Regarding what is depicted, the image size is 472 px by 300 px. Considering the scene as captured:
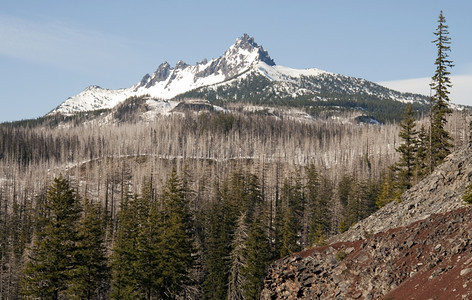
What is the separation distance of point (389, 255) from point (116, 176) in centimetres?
13672

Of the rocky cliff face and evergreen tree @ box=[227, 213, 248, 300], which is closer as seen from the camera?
the rocky cliff face

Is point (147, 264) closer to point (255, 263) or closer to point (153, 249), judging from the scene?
point (153, 249)

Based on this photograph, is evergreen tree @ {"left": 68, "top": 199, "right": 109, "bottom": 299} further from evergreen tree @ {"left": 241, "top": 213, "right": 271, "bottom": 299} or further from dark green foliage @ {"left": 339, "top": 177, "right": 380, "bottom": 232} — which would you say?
dark green foliage @ {"left": 339, "top": 177, "right": 380, "bottom": 232}

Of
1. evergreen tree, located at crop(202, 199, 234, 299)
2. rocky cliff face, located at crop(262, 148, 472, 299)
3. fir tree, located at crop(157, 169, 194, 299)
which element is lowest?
evergreen tree, located at crop(202, 199, 234, 299)

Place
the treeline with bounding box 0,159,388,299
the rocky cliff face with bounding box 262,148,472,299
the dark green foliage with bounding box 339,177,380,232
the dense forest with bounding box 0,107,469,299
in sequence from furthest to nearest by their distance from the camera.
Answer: the dark green foliage with bounding box 339,177,380,232, the dense forest with bounding box 0,107,469,299, the treeline with bounding box 0,159,388,299, the rocky cliff face with bounding box 262,148,472,299

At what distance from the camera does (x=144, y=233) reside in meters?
43.9

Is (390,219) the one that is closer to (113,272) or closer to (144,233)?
(144,233)

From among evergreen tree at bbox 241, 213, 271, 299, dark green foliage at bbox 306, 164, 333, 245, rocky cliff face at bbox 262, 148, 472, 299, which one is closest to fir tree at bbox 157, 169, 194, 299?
evergreen tree at bbox 241, 213, 271, 299

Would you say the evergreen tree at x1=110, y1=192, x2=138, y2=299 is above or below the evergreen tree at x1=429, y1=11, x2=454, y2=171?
below

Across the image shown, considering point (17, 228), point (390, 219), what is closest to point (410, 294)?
point (390, 219)

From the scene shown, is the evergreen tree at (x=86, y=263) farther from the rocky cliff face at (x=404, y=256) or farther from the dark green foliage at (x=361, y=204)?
the dark green foliage at (x=361, y=204)

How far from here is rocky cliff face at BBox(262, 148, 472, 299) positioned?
24.9m

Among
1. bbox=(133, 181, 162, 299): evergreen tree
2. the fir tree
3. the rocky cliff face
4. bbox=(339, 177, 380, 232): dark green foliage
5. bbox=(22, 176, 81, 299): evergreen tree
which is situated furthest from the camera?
bbox=(339, 177, 380, 232): dark green foliage

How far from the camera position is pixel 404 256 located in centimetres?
2944
